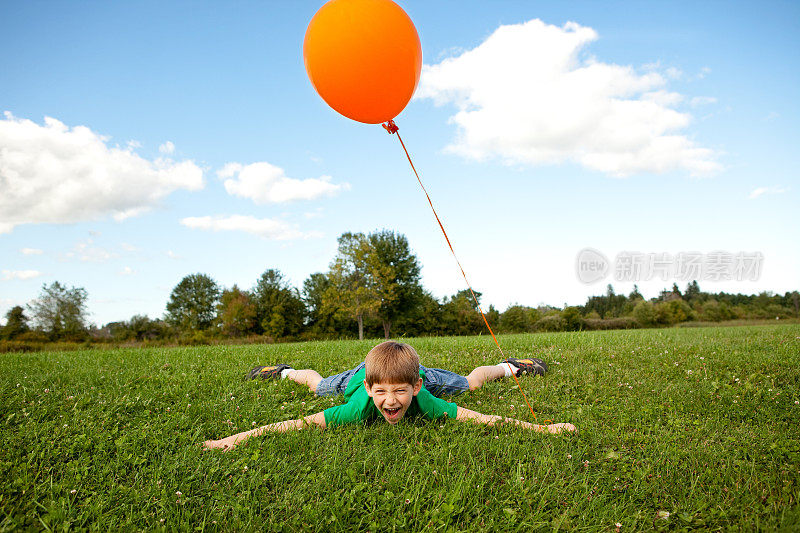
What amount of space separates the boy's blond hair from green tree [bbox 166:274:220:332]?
171 feet

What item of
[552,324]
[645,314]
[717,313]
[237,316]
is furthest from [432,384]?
[237,316]

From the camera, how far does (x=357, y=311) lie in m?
36.4

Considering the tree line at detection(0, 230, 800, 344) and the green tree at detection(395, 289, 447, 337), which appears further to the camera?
the green tree at detection(395, 289, 447, 337)

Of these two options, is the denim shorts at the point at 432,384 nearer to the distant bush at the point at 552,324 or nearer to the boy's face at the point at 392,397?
the boy's face at the point at 392,397

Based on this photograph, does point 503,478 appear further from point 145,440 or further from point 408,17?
point 408,17

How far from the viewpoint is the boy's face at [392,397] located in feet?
11.5

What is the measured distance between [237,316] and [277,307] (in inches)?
172

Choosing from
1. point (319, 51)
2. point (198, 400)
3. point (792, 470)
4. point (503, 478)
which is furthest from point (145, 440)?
point (792, 470)

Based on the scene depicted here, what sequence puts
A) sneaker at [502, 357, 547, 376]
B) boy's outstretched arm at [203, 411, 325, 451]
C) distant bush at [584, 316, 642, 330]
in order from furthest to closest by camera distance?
distant bush at [584, 316, 642, 330] → sneaker at [502, 357, 547, 376] → boy's outstretched arm at [203, 411, 325, 451]

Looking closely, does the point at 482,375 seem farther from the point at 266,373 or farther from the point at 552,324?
the point at 552,324

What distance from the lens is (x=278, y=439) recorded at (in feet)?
10.8

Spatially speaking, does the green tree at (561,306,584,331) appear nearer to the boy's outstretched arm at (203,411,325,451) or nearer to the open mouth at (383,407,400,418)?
the open mouth at (383,407,400,418)

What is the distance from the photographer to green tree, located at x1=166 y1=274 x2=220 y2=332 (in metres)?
50.8

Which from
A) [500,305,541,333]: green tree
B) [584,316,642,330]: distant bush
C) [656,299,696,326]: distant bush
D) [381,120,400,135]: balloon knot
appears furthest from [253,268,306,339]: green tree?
[381,120,400,135]: balloon knot
